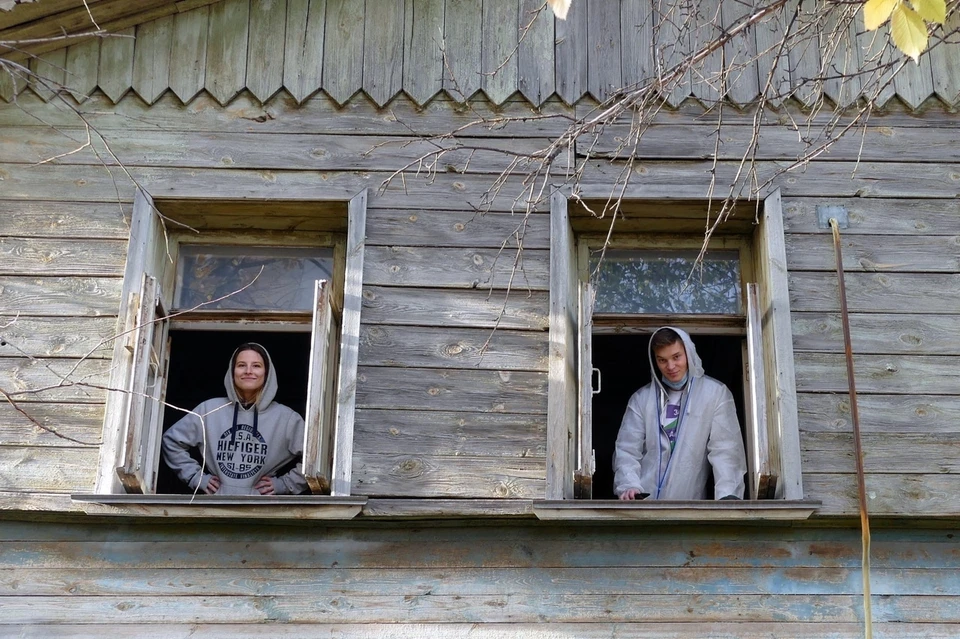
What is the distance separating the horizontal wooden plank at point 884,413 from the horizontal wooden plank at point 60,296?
3376 millimetres

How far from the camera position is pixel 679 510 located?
5.56 m

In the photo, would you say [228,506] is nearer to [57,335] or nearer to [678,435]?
[57,335]

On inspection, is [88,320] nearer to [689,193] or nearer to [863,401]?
[689,193]

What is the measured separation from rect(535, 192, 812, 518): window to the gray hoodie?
61.8 inches

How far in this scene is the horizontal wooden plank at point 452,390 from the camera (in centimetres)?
601

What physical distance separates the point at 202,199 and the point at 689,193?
2.48m

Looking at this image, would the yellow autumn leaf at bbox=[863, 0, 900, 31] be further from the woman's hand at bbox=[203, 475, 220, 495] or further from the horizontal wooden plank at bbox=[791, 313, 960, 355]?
the woman's hand at bbox=[203, 475, 220, 495]

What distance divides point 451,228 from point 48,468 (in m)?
2.24

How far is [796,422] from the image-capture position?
19.2 ft

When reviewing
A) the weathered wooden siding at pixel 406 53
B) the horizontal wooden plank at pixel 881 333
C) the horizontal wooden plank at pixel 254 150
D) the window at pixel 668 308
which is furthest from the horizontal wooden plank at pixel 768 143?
the horizontal wooden plank at pixel 881 333

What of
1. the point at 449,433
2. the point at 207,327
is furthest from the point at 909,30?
the point at 207,327

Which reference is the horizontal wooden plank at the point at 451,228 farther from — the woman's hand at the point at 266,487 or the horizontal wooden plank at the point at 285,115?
the woman's hand at the point at 266,487

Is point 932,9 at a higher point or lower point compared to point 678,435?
higher

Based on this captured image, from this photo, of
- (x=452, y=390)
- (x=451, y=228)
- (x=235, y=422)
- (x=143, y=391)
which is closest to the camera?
(x=143, y=391)
